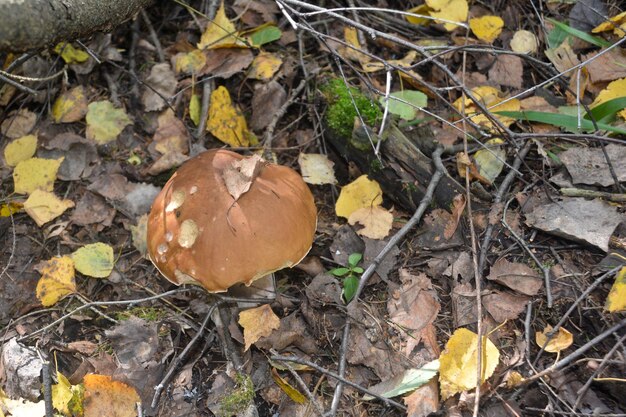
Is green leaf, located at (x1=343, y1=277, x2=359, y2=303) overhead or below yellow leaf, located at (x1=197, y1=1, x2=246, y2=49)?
below

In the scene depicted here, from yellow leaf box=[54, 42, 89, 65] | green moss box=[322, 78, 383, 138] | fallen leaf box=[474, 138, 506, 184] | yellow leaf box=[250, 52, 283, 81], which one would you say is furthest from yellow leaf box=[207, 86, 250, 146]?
fallen leaf box=[474, 138, 506, 184]

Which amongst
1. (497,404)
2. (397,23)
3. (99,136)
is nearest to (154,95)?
(99,136)

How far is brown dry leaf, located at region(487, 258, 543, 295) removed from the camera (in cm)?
276

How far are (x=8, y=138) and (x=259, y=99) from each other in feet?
5.69

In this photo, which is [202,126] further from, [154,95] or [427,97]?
[427,97]

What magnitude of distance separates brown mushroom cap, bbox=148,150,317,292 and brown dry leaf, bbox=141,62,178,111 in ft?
4.17

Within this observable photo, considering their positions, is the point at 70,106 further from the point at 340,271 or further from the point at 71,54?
the point at 340,271

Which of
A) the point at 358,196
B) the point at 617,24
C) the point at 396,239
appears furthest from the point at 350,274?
the point at 617,24

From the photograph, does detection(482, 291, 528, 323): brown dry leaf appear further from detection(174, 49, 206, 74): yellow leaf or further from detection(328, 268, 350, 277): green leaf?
detection(174, 49, 206, 74): yellow leaf

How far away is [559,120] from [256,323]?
6.55ft

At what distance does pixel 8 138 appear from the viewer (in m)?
3.78

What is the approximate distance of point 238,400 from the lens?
2.65 metres

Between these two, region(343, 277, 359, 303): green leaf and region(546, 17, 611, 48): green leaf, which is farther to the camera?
region(546, 17, 611, 48): green leaf

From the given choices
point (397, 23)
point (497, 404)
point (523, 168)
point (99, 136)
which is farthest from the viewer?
point (397, 23)
